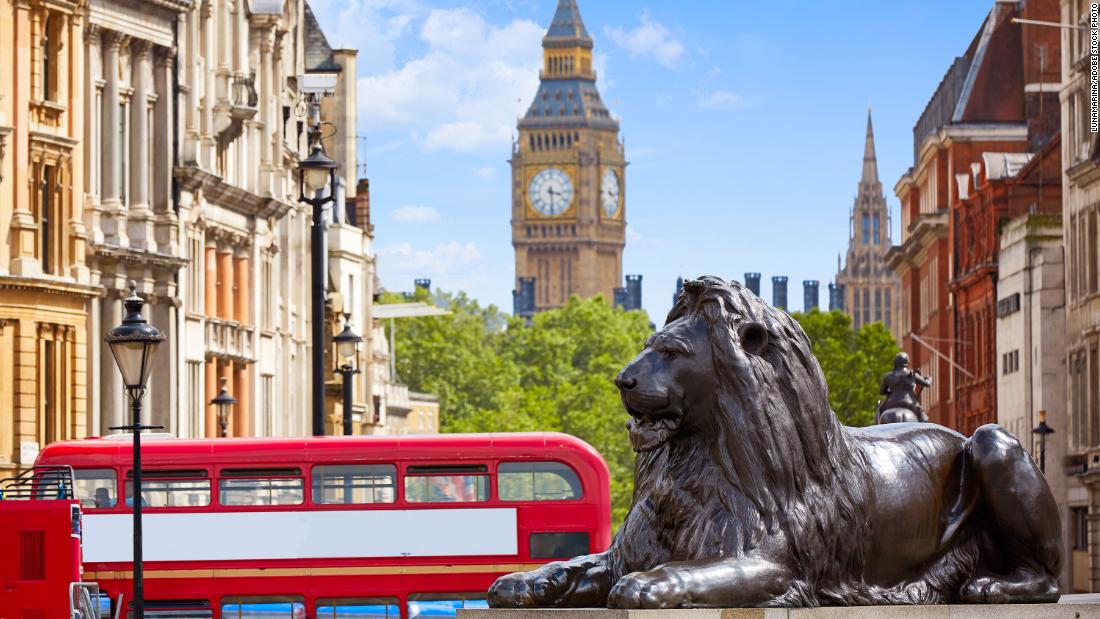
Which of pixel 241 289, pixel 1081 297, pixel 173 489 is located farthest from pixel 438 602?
pixel 1081 297

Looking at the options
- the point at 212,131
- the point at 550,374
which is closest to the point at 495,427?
the point at 550,374

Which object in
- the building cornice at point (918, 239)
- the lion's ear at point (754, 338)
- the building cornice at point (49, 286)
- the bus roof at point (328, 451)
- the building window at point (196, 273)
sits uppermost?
the building cornice at point (918, 239)

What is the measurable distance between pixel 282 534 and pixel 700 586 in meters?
24.2

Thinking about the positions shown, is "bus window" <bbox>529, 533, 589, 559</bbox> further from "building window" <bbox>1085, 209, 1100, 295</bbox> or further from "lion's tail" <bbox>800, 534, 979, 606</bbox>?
"building window" <bbox>1085, 209, 1100, 295</bbox>

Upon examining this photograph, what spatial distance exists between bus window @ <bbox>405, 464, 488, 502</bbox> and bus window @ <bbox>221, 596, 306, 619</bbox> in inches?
83.1

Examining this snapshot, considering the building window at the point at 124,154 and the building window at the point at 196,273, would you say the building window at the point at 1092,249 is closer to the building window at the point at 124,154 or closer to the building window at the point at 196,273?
the building window at the point at 196,273

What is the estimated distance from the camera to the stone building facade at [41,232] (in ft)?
155

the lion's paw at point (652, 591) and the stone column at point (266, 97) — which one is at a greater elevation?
the stone column at point (266, 97)

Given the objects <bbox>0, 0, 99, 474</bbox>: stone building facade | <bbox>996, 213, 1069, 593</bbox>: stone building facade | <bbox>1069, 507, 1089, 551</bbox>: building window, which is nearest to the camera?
<bbox>0, 0, 99, 474</bbox>: stone building facade

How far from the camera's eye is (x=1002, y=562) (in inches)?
460

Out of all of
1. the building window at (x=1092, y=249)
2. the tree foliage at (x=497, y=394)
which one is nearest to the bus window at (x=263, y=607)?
the building window at (x=1092, y=249)

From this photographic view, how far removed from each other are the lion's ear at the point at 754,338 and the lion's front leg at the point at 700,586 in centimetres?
93

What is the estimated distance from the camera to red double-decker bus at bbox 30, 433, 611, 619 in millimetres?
33781

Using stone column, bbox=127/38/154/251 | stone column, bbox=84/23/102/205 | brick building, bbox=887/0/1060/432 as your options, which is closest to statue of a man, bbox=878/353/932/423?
stone column, bbox=84/23/102/205
